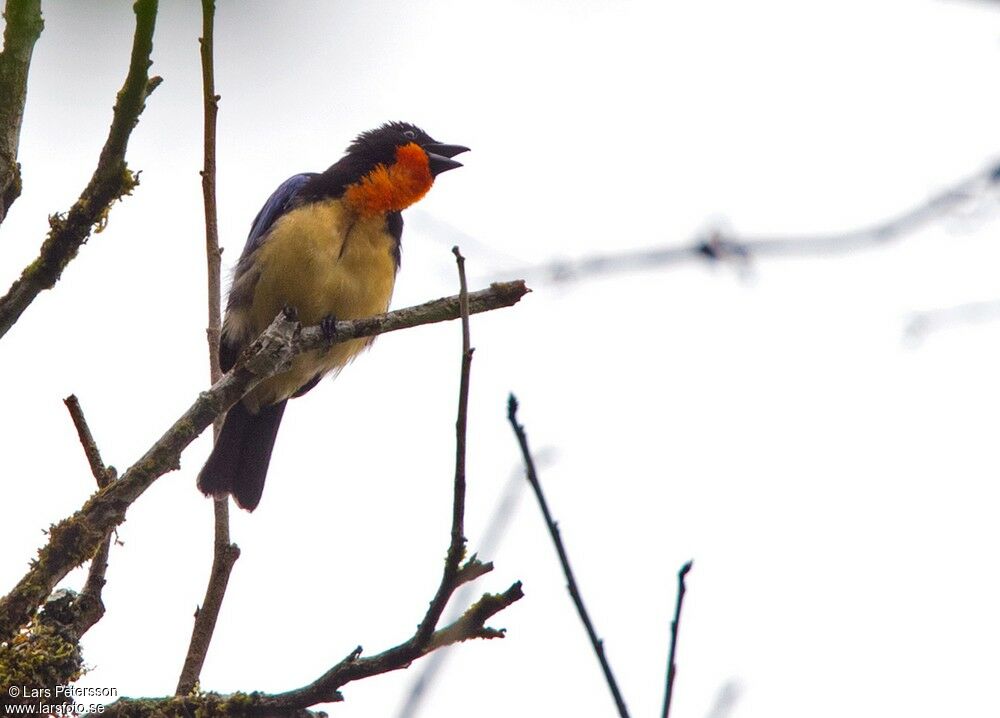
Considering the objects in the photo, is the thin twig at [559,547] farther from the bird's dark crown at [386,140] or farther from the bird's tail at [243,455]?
the bird's dark crown at [386,140]

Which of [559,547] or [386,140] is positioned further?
[386,140]

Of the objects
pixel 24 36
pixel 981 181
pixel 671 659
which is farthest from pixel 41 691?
pixel 981 181

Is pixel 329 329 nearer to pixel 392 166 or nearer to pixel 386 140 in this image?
pixel 392 166

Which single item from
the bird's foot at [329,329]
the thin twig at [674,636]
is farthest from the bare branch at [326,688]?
the bird's foot at [329,329]

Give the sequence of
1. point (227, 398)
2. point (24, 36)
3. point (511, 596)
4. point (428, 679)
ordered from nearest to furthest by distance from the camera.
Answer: point (428, 679) < point (511, 596) < point (24, 36) < point (227, 398)

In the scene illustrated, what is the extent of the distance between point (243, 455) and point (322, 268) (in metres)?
0.96

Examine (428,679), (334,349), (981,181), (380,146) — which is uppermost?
(380,146)

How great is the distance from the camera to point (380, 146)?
5.63 m

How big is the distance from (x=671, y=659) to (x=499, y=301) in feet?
6.46

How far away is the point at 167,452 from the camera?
2.91m

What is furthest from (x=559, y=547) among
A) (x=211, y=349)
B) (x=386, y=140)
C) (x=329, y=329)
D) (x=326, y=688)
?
(x=386, y=140)

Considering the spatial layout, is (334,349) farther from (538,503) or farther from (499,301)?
(538,503)

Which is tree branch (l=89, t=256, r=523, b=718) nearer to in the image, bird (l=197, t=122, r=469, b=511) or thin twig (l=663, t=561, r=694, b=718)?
thin twig (l=663, t=561, r=694, b=718)

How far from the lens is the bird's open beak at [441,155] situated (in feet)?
18.7
